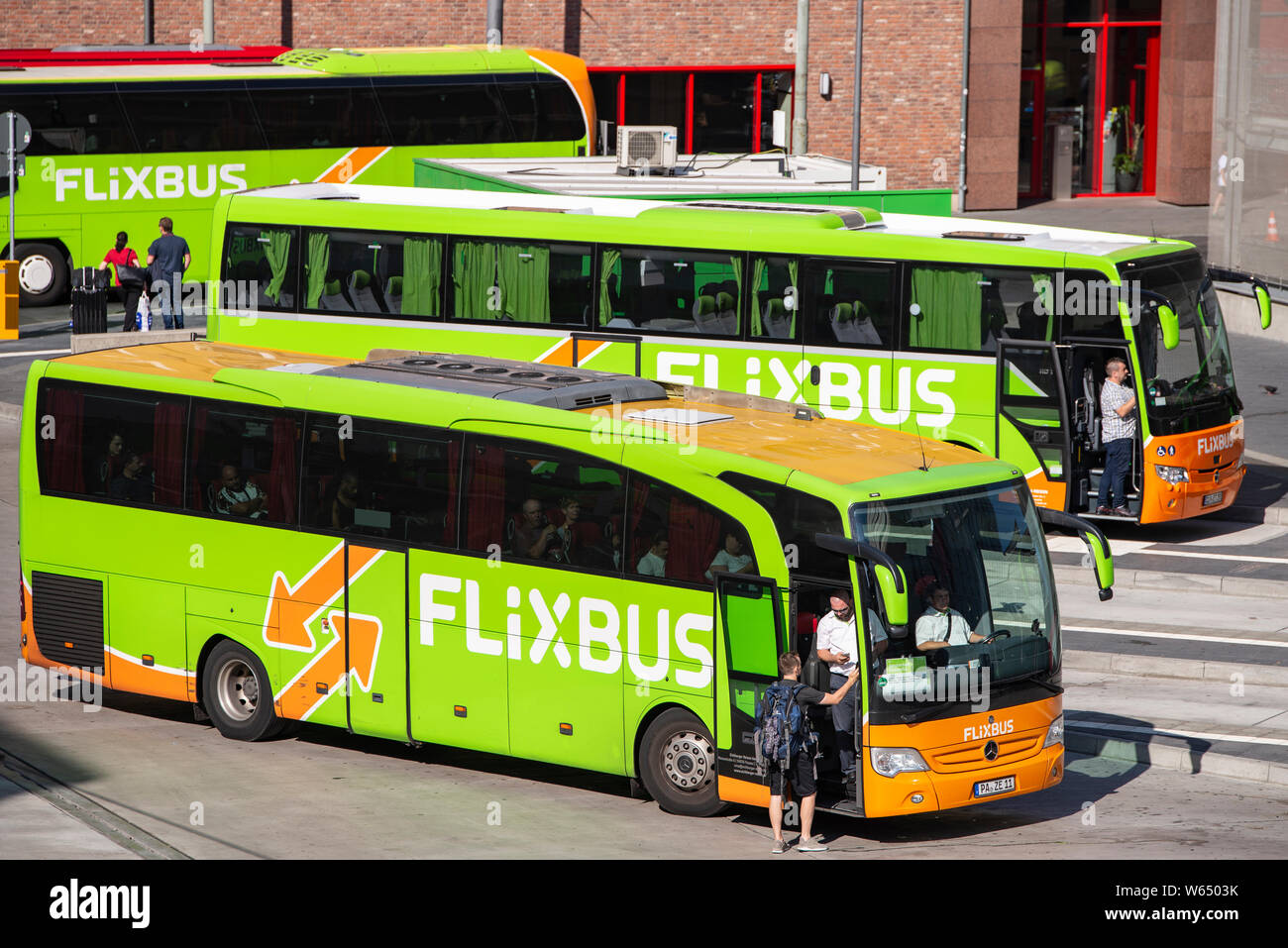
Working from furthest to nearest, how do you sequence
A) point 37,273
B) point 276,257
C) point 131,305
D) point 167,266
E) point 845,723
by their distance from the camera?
point 37,273
point 131,305
point 167,266
point 276,257
point 845,723


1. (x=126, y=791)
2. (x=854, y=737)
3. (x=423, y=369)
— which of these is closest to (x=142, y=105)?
(x=423, y=369)

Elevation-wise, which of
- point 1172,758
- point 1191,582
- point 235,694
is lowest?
point 1172,758

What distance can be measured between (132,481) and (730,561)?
19.1 ft

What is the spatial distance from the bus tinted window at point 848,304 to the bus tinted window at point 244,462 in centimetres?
765

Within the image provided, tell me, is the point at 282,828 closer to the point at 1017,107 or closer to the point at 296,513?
the point at 296,513

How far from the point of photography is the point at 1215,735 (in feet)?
50.2

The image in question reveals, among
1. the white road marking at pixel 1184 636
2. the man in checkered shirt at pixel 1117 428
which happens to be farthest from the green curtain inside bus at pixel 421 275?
the white road marking at pixel 1184 636

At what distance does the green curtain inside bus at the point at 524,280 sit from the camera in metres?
22.5

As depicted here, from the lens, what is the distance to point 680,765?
13406 mm

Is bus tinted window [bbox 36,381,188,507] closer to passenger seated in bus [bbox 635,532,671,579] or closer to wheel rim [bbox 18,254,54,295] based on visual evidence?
passenger seated in bus [bbox 635,532,671,579]

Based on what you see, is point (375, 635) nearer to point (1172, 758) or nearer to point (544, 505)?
point (544, 505)

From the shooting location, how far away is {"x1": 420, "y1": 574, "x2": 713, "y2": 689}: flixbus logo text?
1318 centimetres

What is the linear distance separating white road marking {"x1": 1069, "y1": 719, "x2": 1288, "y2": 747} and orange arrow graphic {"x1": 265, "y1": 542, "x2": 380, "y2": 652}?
591 centimetres

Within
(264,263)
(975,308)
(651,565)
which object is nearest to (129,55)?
(264,263)
